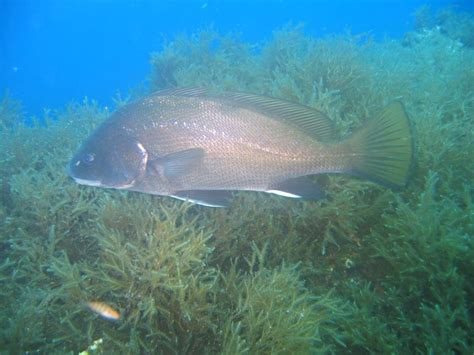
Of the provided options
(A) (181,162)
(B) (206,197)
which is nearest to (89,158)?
(A) (181,162)

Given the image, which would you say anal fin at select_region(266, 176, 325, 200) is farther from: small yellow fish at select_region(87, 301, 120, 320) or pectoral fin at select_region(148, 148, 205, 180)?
small yellow fish at select_region(87, 301, 120, 320)

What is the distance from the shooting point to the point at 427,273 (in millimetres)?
3152

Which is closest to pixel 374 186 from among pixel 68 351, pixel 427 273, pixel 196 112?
pixel 427 273

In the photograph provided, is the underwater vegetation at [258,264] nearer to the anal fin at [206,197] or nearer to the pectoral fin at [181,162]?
the anal fin at [206,197]

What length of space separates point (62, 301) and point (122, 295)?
0.92 metres

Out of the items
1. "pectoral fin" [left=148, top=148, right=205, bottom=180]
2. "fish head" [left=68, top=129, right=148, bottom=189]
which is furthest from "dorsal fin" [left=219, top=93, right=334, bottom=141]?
"fish head" [left=68, top=129, right=148, bottom=189]

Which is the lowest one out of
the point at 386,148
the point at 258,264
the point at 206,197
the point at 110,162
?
the point at 258,264

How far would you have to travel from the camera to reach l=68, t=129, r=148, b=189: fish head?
135 inches

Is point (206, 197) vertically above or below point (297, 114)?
below

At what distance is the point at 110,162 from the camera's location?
11.5 ft

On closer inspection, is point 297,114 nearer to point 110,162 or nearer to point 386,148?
point 386,148

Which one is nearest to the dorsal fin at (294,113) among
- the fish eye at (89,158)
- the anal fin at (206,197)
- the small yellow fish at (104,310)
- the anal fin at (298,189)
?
the anal fin at (298,189)

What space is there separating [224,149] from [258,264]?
1.51 m

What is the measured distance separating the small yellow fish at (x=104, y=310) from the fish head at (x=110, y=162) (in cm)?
120
